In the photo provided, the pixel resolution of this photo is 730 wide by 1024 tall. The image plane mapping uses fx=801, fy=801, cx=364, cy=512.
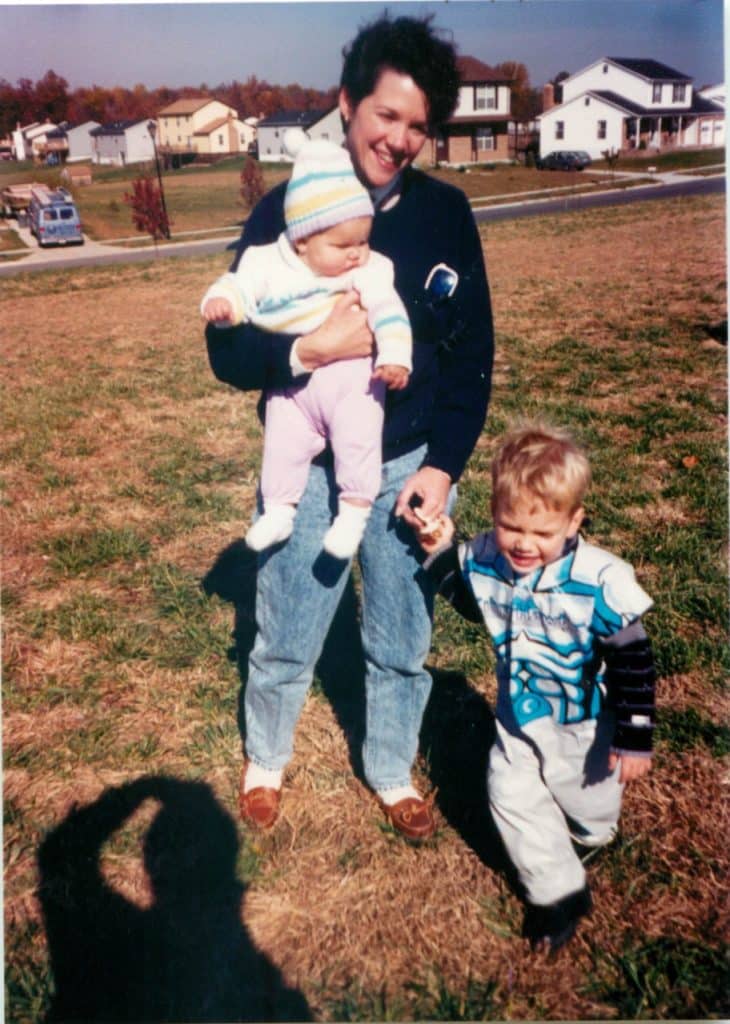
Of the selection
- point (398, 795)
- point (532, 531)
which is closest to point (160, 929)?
point (398, 795)

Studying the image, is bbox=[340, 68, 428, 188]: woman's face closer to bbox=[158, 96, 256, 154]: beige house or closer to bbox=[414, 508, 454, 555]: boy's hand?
bbox=[414, 508, 454, 555]: boy's hand

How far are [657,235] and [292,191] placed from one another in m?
10.5

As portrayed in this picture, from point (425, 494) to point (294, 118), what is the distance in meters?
1.03

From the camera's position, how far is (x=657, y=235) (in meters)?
10.8

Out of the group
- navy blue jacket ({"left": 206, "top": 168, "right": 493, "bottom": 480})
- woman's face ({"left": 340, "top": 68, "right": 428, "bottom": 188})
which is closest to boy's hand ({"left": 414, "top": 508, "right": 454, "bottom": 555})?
navy blue jacket ({"left": 206, "top": 168, "right": 493, "bottom": 480})

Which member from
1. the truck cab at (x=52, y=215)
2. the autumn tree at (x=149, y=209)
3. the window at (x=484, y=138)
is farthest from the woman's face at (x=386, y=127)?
the autumn tree at (x=149, y=209)

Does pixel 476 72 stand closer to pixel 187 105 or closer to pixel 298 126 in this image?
pixel 298 126

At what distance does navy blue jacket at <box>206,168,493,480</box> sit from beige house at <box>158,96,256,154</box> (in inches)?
35.6

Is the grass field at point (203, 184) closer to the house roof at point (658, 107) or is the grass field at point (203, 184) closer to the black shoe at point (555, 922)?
the house roof at point (658, 107)

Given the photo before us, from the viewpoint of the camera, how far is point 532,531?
66.0 inches

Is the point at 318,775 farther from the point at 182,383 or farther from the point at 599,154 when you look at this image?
the point at 599,154

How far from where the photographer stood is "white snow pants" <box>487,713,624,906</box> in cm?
185

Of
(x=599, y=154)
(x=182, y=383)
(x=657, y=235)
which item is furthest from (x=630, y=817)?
(x=657, y=235)

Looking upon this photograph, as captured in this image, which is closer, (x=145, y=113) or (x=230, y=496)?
(x=145, y=113)
